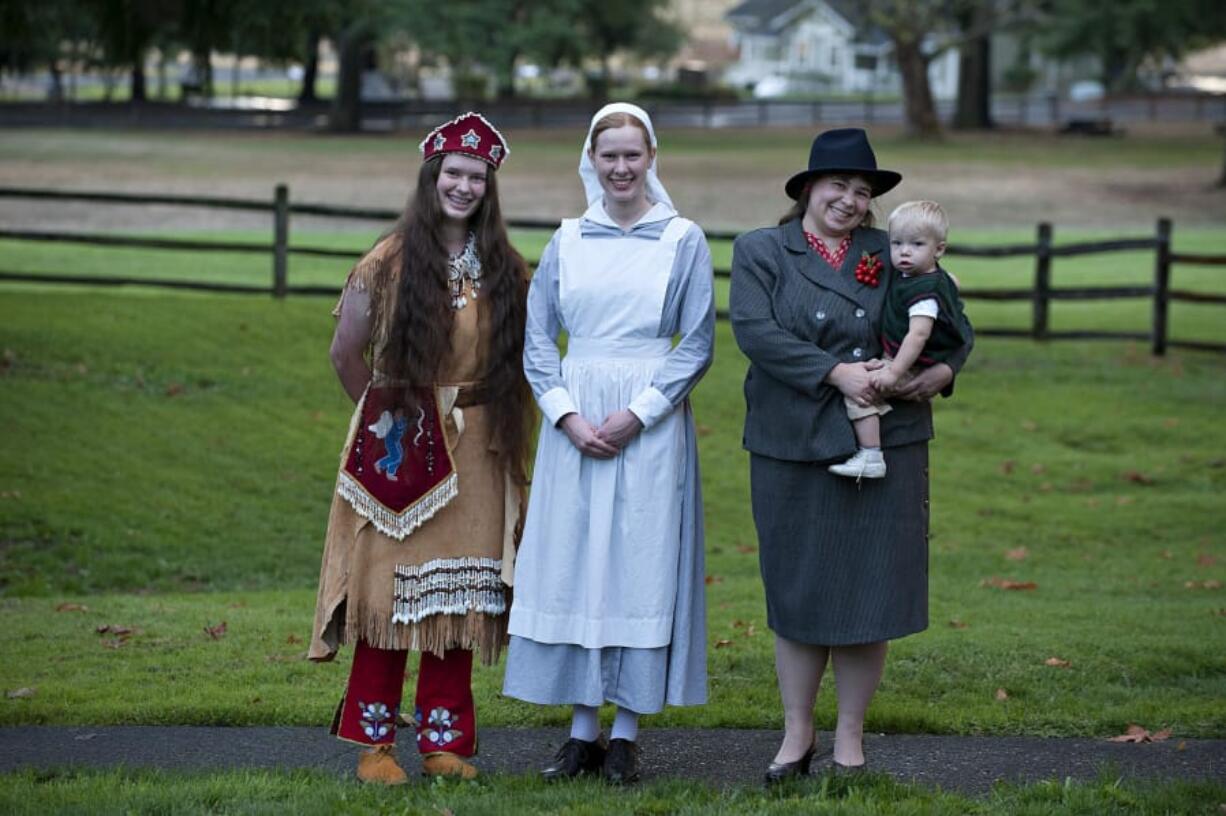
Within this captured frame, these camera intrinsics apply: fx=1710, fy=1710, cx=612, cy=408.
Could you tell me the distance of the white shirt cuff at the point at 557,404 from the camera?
526 centimetres

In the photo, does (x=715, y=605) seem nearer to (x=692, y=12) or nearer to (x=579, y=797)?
(x=579, y=797)

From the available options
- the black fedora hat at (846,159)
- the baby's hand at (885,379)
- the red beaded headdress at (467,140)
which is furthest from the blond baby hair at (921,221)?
the red beaded headdress at (467,140)

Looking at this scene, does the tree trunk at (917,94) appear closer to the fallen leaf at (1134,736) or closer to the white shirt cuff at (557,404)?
the fallen leaf at (1134,736)

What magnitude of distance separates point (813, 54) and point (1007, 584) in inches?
3619

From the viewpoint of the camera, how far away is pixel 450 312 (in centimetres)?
538

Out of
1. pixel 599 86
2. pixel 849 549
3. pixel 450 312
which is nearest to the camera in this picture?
pixel 849 549

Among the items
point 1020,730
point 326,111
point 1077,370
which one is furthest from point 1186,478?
point 326,111

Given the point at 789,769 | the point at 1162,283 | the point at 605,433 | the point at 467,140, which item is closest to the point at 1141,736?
the point at 789,769

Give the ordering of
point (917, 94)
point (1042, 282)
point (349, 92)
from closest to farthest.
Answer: point (1042, 282) → point (917, 94) → point (349, 92)

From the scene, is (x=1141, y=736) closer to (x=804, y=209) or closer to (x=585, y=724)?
(x=585, y=724)

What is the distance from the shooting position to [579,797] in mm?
5004

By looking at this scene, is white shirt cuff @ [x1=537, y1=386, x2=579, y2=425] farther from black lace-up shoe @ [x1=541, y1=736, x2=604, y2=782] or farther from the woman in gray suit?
black lace-up shoe @ [x1=541, y1=736, x2=604, y2=782]

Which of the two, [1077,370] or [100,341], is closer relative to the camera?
[100,341]

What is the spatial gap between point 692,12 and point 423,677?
510ft
